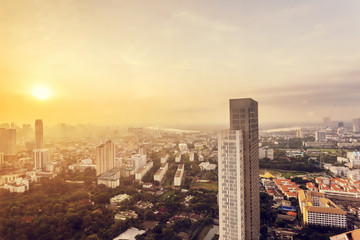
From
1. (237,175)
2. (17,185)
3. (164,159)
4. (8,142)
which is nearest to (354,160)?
(164,159)

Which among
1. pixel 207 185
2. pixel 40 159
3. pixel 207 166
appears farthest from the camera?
pixel 207 166

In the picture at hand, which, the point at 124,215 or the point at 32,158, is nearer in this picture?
the point at 124,215

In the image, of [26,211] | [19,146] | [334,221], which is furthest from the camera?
[19,146]

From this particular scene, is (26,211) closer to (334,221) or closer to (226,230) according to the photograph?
(226,230)

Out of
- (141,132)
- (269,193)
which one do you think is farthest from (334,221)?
(141,132)

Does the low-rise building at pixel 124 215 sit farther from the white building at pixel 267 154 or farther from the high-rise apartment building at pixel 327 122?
the high-rise apartment building at pixel 327 122

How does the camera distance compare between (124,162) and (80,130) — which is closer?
(124,162)

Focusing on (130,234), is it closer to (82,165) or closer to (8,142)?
(82,165)
